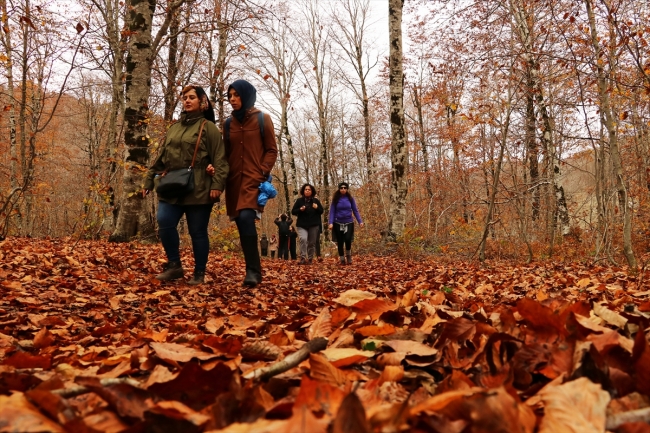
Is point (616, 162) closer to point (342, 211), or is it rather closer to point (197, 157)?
point (197, 157)

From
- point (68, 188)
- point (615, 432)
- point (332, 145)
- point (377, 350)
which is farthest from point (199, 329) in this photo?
point (68, 188)

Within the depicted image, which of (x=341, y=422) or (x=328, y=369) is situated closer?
(x=341, y=422)

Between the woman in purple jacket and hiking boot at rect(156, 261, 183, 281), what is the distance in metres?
5.11

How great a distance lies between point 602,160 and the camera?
246 inches

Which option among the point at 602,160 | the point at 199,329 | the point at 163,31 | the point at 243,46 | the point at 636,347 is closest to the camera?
the point at 636,347

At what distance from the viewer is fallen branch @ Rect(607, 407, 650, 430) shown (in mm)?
863

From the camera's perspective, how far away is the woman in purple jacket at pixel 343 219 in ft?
31.2

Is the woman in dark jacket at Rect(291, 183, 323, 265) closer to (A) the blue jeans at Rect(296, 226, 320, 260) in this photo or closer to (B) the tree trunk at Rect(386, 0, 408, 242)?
(A) the blue jeans at Rect(296, 226, 320, 260)

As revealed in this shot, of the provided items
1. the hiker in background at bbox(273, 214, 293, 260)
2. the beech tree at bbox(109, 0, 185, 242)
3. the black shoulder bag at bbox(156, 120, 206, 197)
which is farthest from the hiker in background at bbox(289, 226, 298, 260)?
the black shoulder bag at bbox(156, 120, 206, 197)

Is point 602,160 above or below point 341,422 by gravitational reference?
above

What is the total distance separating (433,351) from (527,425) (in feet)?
2.02

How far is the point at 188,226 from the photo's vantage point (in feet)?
15.1

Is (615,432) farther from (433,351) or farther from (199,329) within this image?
(199,329)

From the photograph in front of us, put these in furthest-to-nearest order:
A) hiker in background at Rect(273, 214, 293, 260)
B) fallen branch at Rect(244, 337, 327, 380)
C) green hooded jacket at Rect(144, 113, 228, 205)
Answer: hiker in background at Rect(273, 214, 293, 260) → green hooded jacket at Rect(144, 113, 228, 205) → fallen branch at Rect(244, 337, 327, 380)
